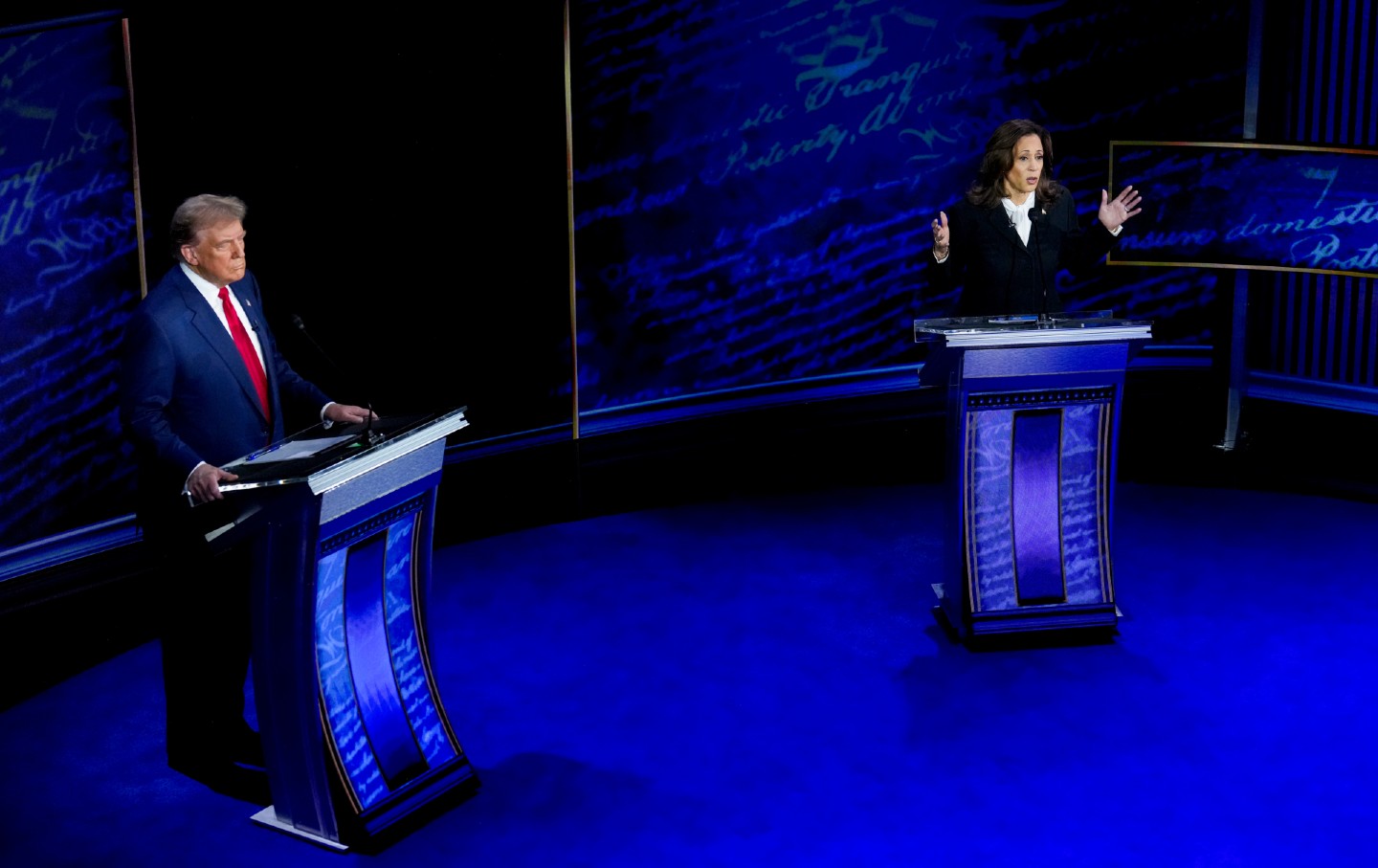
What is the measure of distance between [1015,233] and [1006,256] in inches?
3.2

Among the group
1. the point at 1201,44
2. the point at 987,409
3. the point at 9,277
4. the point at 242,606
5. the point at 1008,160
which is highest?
the point at 1201,44

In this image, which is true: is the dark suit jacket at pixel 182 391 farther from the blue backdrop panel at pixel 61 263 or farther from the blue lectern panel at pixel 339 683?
the blue backdrop panel at pixel 61 263

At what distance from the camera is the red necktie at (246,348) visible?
3658 millimetres

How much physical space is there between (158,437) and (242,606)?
A: 549 mm

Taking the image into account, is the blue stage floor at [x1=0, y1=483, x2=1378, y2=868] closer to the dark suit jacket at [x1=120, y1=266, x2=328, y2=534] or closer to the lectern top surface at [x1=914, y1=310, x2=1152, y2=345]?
the dark suit jacket at [x1=120, y1=266, x2=328, y2=534]

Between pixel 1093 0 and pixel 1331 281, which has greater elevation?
pixel 1093 0

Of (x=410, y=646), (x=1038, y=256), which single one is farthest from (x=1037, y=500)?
(x=410, y=646)

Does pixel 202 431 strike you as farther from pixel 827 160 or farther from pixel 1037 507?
pixel 827 160

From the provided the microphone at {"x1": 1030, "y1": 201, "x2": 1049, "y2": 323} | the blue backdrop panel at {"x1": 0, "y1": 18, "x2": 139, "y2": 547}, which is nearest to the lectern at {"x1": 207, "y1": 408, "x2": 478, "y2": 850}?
the blue backdrop panel at {"x1": 0, "y1": 18, "x2": 139, "y2": 547}

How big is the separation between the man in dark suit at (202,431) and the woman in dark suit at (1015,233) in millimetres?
2145

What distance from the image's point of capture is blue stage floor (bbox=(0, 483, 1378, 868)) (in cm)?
355

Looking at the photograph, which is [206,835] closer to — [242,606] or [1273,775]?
[242,606]

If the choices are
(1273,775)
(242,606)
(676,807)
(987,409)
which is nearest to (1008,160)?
(987,409)

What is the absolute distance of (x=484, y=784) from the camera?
3.86 meters
